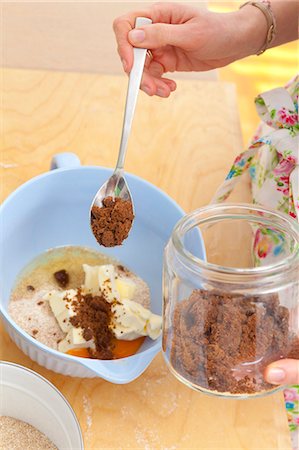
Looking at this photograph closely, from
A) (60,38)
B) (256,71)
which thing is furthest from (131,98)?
(256,71)

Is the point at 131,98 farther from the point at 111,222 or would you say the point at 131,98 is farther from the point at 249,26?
the point at 249,26

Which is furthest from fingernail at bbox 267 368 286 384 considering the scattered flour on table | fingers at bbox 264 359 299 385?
the scattered flour on table

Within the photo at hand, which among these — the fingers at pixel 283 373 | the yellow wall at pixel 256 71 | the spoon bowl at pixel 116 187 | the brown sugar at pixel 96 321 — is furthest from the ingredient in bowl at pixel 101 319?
the yellow wall at pixel 256 71

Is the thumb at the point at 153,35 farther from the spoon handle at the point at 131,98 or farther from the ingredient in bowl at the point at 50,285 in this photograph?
the ingredient in bowl at the point at 50,285

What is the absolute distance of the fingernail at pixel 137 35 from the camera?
812 millimetres

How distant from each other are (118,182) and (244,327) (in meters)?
0.31

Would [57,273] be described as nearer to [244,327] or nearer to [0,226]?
[0,226]

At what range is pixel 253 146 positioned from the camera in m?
0.92

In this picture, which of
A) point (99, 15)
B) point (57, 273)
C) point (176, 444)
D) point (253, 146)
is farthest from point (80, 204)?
point (99, 15)

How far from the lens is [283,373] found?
0.56 meters

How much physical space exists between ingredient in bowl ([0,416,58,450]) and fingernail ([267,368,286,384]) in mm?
268

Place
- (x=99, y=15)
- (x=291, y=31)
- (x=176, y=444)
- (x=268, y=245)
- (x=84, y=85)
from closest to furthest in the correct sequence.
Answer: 1. (x=176, y=444)
2. (x=268, y=245)
3. (x=291, y=31)
4. (x=84, y=85)
5. (x=99, y=15)

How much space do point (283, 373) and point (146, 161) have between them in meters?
0.55

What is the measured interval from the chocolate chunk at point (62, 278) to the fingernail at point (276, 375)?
1.19ft
